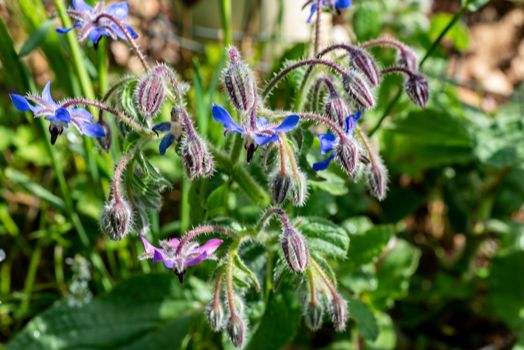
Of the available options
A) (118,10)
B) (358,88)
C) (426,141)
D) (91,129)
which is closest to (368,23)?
(426,141)

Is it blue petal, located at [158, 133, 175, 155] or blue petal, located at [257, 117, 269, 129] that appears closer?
blue petal, located at [257, 117, 269, 129]

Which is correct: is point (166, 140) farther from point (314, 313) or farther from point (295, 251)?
point (314, 313)

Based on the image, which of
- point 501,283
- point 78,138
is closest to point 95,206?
point 78,138

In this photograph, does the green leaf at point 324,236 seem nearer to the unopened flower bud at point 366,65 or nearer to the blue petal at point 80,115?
the unopened flower bud at point 366,65

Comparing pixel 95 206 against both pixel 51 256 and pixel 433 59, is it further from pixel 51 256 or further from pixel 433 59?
pixel 433 59

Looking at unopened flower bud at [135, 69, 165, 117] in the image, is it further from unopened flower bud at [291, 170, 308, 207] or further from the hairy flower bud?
unopened flower bud at [291, 170, 308, 207]

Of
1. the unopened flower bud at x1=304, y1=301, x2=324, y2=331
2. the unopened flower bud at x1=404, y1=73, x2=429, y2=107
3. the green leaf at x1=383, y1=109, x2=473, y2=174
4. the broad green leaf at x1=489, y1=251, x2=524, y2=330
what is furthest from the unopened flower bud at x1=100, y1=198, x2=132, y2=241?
the broad green leaf at x1=489, y1=251, x2=524, y2=330
